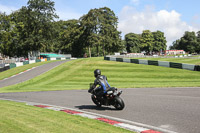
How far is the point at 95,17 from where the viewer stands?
2773 inches

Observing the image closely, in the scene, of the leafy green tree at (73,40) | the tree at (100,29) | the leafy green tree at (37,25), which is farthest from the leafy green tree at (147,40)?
the leafy green tree at (37,25)

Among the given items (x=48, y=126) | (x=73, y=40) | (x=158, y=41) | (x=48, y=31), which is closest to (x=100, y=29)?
(x=73, y=40)

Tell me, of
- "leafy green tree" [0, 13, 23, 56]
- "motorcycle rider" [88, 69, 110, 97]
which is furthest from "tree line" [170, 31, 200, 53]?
"motorcycle rider" [88, 69, 110, 97]

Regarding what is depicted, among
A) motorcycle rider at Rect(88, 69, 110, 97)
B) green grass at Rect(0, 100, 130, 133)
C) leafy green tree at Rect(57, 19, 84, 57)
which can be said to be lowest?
green grass at Rect(0, 100, 130, 133)

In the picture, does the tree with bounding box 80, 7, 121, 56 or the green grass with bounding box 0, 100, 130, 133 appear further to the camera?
the tree with bounding box 80, 7, 121, 56

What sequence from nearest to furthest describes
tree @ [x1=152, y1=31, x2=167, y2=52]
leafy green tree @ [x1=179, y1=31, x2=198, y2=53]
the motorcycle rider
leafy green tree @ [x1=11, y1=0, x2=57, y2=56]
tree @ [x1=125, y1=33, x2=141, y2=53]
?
the motorcycle rider < leafy green tree @ [x1=11, y1=0, x2=57, y2=56] < tree @ [x1=152, y1=31, x2=167, y2=52] < leafy green tree @ [x1=179, y1=31, x2=198, y2=53] < tree @ [x1=125, y1=33, x2=141, y2=53]

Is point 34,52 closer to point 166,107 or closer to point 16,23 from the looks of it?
point 16,23

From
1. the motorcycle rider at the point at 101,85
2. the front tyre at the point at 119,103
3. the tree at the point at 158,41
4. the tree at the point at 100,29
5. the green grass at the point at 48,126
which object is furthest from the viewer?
the tree at the point at 158,41

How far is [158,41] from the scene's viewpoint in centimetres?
12331

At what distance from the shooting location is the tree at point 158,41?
4798 inches

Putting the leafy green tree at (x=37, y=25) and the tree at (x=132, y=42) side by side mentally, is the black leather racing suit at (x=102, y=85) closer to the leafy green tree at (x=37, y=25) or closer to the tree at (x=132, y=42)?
the leafy green tree at (x=37, y=25)

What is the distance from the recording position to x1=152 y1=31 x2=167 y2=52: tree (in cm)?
12188

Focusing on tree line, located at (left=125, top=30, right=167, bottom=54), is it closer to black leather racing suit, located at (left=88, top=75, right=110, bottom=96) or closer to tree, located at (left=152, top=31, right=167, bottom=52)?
tree, located at (left=152, top=31, right=167, bottom=52)

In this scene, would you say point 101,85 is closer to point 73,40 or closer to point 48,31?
point 48,31
